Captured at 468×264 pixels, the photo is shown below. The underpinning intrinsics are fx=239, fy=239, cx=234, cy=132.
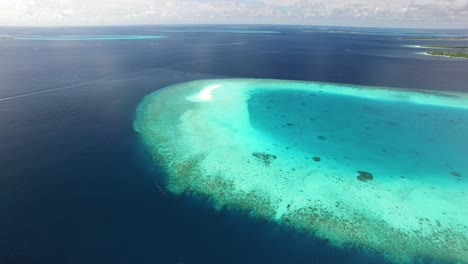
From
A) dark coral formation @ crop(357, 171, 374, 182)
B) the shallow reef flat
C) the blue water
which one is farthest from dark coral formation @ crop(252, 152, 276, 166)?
dark coral formation @ crop(357, 171, 374, 182)

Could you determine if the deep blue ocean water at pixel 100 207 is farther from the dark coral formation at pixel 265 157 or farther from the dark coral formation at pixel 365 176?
the dark coral formation at pixel 365 176

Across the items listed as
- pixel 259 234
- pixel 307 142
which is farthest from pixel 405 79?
pixel 259 234

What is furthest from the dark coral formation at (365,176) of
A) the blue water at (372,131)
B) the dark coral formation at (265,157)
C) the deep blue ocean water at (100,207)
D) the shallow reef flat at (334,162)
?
the deep blue ocean water at (100,207)

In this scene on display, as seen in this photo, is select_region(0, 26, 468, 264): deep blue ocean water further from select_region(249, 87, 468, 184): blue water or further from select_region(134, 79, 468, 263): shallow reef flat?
select_region(249, 87, 468, 184): blue water

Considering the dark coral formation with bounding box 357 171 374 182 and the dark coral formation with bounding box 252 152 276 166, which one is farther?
the dark coral formation with bounding box 252 152 276 166

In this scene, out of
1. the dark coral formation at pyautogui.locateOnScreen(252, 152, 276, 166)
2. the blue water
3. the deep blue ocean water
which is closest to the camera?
the deep blue ocean water

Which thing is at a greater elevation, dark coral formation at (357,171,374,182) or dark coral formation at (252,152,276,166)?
dark coral formation at (252,152,276,166)

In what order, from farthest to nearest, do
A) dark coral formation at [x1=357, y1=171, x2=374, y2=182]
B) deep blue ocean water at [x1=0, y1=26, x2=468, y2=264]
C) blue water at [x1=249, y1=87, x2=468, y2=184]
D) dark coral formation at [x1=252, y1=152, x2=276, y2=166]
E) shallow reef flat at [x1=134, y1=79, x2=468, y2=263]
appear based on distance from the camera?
dark coral formation at [x1=252, y1=152, x2=276, y2=166] < blue water at [x1=249, y1=87, x2=468, y2=184] < dark coral formation at [x1=357, y1=171, x2=374, y2=182] < shallow reef flat at [x1=134, y1=79, x2=468, y2=263] < deep blue ocean water at [x1=0, y1=26, x2=468, y2=264]

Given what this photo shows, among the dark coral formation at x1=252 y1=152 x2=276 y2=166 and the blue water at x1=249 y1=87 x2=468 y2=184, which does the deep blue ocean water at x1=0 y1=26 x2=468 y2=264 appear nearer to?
the dark coral formation at x1=252 y1=152 x2=276 y2=166
